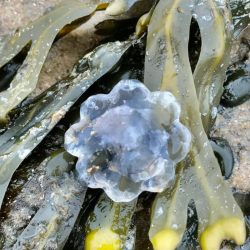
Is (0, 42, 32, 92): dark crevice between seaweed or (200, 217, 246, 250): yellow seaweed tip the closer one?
(200, 217, 246, 250): yellow seaweed tip

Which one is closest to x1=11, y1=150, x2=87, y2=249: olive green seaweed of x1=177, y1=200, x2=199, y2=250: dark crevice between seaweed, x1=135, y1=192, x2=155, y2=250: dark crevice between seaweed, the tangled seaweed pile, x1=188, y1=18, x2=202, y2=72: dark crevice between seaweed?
the tangled seaweed pile

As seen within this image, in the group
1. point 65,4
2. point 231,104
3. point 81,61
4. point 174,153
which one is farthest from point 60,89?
point 231,104

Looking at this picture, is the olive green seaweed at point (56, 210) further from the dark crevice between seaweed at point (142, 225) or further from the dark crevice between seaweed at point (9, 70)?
the dark crevice between seaweed at point (9, 70)

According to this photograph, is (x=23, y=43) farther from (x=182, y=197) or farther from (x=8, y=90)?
(x=182, y=197)

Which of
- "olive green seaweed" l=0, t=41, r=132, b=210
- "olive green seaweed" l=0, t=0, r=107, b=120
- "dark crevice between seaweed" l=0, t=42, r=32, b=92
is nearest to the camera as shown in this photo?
"olive green seaweed" l=0, t=41, r=132, b=210

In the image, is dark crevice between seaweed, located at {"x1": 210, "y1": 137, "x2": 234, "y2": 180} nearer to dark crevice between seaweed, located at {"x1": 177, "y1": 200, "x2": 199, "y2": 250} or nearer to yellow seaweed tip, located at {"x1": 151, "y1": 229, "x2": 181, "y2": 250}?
dark crevice between seaweed, located at {"x1": 177, "y1": 200, "x2": 199, "y2": 250}

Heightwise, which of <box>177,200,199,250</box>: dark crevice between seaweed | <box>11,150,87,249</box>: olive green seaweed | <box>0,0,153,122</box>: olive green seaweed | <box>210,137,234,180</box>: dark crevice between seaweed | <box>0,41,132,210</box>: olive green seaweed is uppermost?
<box>0,0,153,122</box>: olive green seaweed

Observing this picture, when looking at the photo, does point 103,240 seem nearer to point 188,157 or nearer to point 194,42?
point 188,157

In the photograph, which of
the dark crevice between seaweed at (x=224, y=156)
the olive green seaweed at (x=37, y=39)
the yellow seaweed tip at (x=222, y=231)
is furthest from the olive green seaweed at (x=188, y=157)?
the olive green seaweed at (x=37, y=39)
